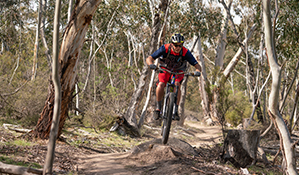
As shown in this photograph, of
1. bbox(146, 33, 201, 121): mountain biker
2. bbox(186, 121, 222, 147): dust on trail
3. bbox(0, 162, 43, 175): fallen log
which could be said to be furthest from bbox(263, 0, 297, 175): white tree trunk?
bbox(186, 121, 222, 147): dust on trail

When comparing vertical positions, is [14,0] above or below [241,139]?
above

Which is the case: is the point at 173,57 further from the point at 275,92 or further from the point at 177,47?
the point at 275,92

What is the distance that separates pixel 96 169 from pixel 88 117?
204 inches

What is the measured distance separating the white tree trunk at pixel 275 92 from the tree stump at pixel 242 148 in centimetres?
118

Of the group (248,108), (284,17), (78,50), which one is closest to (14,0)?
(78,50)

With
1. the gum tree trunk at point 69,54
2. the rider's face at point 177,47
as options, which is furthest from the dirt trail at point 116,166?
the rider's face at point 177,47

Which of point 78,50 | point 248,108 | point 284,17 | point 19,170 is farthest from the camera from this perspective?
point 248,108

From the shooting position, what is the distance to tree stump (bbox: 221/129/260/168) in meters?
4.67

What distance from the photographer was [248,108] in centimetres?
1923

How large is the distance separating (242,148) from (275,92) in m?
1.75

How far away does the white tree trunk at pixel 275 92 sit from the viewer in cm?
312

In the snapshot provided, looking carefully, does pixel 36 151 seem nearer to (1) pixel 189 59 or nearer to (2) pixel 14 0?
(1) pixel 189 59

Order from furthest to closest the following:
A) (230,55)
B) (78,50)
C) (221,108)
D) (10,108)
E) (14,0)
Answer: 1. (230,55)
2. (14,0)
3. (10,108)
4. (221,108)
5. (78,50)

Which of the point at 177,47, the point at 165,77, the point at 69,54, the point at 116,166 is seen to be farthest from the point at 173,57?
the point at 116,166
